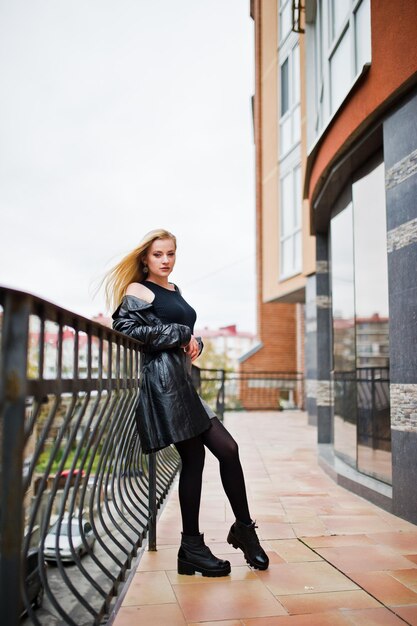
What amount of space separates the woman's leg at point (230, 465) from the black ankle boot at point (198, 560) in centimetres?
23

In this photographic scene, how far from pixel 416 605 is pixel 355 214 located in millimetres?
4071

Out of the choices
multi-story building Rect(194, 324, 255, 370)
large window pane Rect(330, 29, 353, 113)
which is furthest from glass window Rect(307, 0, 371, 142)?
multi-story building Rect(194, 324, 255, 370)

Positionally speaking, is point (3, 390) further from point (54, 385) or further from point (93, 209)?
point (93, 209)

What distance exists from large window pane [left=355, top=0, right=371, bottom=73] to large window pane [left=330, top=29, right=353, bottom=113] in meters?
0.24

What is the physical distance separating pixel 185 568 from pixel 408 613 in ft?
3.48

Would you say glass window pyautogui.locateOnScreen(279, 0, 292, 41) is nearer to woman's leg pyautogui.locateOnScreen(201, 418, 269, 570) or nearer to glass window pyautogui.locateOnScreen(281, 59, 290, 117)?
glass window pyautogui.locateOnScreen(281, 59, 290, 117)

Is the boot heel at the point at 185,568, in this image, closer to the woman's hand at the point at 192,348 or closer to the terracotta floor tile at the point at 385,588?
the terracotta floor tile at the point at 385,588

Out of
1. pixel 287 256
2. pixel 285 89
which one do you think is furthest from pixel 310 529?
pixel 285 89

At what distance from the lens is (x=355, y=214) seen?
5930mm

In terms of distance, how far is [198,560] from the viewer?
2.94 metres

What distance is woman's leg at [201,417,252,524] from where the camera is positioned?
9.78 ft

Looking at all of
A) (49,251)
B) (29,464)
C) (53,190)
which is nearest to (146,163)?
(53,190)

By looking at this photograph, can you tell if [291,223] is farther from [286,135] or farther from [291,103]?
[291,103]

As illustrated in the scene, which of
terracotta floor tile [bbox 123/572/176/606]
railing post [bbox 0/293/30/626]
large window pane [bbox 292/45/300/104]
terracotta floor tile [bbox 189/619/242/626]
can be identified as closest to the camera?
railing post [bbox 0/293/30/626]
